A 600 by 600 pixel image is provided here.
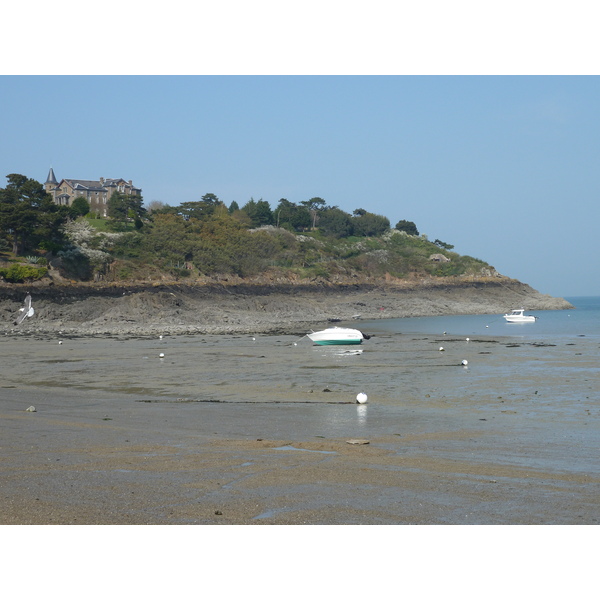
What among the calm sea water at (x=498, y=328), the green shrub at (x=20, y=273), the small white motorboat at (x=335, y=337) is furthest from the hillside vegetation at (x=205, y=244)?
the small white motorboat at (x=335, y=337)

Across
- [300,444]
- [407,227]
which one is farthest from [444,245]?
[300,444]

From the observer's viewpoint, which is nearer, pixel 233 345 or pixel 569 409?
pixel 569 409

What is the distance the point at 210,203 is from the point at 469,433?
499 feet

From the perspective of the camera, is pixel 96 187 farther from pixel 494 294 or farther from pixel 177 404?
pixel 177 404

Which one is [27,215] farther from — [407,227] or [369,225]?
[407,227]

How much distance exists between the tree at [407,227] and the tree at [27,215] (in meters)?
107

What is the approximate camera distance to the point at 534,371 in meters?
29.1

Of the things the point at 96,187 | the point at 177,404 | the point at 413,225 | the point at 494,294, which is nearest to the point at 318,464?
the point at 177,404

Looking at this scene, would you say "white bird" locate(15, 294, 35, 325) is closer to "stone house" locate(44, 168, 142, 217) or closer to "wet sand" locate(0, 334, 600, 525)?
"wet sand" locate(0, 334, 600, 525)

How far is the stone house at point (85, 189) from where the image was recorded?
14644cm

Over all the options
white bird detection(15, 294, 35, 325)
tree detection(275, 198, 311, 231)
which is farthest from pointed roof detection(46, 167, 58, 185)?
white bird detection(15, 294, 35, 325)

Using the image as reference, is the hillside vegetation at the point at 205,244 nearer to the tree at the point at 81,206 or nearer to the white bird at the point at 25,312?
the tree at the point at 81,206

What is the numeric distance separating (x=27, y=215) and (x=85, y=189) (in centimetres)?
6512

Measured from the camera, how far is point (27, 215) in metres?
87.0
